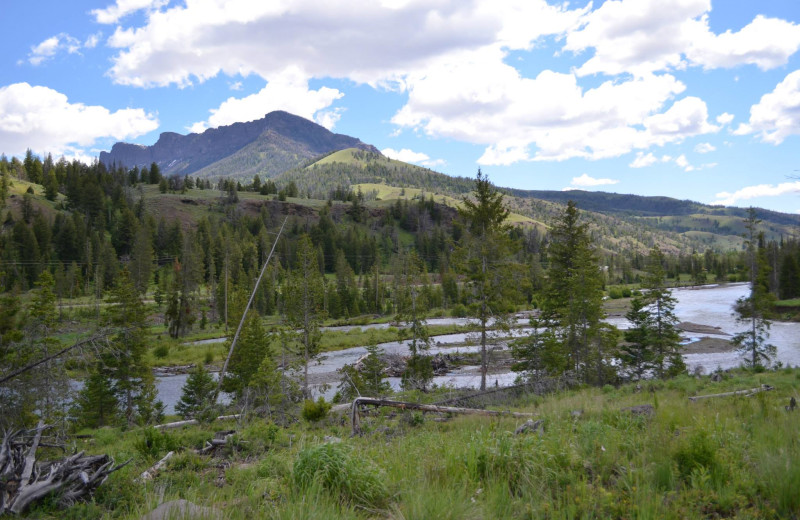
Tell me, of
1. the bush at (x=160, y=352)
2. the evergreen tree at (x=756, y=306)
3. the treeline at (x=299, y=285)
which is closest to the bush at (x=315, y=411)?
the treeline at (x=299, y=285)

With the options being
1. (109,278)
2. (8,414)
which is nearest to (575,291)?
(8,414)

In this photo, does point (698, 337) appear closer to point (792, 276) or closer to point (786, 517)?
point (792, 276)

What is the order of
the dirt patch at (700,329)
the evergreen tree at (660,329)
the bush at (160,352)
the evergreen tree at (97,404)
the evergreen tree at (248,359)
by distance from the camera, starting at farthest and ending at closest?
the dirt patch at (700,329)
the bush at (160,352)
the evergreen tree at (248,359)
the evergreen tree at (660,329)
the evergreen tree at (97,404)

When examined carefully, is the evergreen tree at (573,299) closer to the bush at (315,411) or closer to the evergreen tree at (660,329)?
the evergreen tree at (660,329)

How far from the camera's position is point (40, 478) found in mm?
5902

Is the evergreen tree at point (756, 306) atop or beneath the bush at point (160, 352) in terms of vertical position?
atop

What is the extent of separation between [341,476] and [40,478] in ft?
14.5

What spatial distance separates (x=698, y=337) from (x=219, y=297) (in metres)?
72.3

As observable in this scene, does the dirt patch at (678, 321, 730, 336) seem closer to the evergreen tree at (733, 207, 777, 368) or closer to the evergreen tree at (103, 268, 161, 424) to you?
the evergreen tree at (733, 207, 777, 368)

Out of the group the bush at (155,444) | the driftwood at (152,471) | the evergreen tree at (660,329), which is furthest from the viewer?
the evergreen tree at (660,329)

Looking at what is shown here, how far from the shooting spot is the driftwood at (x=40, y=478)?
5.25 m

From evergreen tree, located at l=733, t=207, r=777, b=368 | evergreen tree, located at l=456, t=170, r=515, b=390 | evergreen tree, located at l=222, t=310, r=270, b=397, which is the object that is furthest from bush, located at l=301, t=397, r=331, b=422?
evergreen tree, located at l=733, t=207, r=777, b=368

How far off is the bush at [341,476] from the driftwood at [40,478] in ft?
7.47

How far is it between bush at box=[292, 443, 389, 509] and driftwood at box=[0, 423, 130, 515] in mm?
2276
